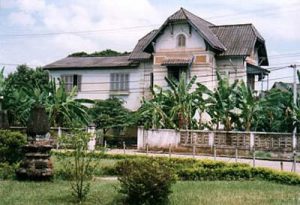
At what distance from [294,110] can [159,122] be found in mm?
9022

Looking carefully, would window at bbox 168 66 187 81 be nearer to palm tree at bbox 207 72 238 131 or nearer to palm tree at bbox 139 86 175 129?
palm tree at bbox 139 86 175 129

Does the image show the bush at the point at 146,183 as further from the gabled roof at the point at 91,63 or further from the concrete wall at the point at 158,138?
the gabled roof at the point at 91,63

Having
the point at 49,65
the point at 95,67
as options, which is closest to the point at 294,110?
the point at 95,67

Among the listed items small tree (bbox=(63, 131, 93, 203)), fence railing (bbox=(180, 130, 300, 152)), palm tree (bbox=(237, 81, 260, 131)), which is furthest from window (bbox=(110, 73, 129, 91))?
small tree (bbox=(63, 131, 93, 203))

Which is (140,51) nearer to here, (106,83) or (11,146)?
(106,83)

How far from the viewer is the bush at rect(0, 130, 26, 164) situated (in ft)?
65.4

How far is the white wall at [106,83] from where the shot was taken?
45188mm

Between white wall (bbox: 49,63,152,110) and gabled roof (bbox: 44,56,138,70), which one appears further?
gabled roof (bbox: 44,56,138,70)

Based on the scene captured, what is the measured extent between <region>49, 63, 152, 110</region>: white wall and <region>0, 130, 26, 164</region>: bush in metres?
25.3

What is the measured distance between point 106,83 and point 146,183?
33371 mm

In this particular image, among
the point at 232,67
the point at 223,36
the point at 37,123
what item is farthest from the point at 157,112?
the point at 37,123

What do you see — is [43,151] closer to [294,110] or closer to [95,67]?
[294,110]

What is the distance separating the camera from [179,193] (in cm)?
1546

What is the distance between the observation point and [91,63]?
4759 cm
